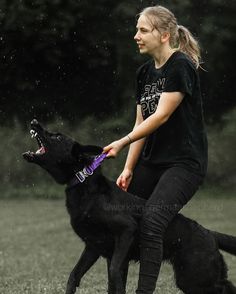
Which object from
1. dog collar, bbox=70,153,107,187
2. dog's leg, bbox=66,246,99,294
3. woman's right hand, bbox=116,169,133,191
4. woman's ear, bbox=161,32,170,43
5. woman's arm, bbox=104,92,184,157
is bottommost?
dog's leg, bbox=66,246,99,294

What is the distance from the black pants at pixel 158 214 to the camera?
5.23 metres

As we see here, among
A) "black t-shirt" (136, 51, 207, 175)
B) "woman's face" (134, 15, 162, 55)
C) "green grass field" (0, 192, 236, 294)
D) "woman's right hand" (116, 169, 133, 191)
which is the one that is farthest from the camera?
"green grass field" (0, 192, 236, 294)

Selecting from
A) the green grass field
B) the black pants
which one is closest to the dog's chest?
the black pants

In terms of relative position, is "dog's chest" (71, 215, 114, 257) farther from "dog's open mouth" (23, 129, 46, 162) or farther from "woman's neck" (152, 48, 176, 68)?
"woman's neck" (152, 48, 176, 68)

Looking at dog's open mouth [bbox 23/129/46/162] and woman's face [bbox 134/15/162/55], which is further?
woman's face [bbox 134/15/162/55]

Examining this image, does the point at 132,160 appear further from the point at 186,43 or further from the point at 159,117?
the point at 186,43

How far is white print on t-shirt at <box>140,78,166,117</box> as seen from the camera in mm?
5488

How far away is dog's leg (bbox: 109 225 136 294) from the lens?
5233mm

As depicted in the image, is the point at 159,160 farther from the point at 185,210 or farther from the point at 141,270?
the point at 185,210

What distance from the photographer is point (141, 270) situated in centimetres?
529

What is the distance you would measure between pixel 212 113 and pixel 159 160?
13.8m

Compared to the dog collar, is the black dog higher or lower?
lower

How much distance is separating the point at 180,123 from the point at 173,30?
0.64 metres

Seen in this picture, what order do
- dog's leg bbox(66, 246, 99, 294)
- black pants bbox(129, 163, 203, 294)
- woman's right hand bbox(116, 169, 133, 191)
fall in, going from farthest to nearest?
woman's right hand bbox(116, 169, 133, 191) < dog's leg bbox(66, 246, 99, 294) < black pants bbox(129, 163, 203, 294)
